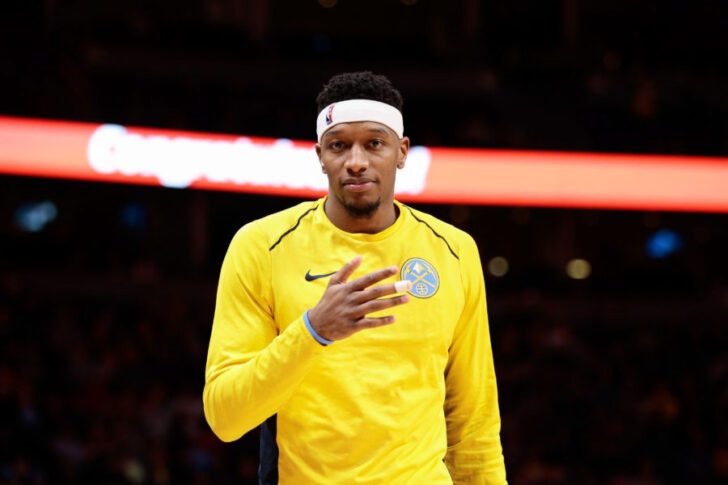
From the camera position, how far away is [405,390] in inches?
108

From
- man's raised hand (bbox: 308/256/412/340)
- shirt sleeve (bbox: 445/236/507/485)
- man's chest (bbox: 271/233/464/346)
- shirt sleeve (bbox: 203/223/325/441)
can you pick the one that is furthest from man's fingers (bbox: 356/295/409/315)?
shirt sleeve (bbox: 445/236/507/485)

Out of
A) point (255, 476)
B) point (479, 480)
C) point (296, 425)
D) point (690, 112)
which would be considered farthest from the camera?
point (690, 112)

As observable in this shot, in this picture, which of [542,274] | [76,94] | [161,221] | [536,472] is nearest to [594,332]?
[542,274]

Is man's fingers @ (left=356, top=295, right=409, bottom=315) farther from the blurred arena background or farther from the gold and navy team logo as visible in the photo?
→ the blurred arena background

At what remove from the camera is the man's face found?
9.05 feet

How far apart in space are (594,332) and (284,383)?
13.7 m

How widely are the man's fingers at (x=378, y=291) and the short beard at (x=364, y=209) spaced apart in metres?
0.49

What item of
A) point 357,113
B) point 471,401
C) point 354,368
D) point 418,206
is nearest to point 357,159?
point 357,113

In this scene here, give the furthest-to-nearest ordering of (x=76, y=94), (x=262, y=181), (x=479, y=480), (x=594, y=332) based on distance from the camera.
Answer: (x=594, y=332) → (x=76, y=94) → (x=262, y=181) → (x=479, y=480)

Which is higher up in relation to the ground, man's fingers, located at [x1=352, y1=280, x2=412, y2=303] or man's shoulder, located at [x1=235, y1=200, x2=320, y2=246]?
man's shoulder, located at [x1=235, y1=200, x2=320, y2=246]

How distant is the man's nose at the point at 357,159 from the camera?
273 cm

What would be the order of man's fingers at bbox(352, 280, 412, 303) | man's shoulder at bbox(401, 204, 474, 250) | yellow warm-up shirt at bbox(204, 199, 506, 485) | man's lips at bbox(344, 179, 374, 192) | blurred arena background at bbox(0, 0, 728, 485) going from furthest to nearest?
1. blurred arena background at bbox(0, 0, 728, 485)
2. man's shoulder at bbox(401, 204, 474, 250)
3. man's lips at bbox(344, 179, 374, 192)
4. yellow warm-up shirt at bbox(204, 199, 506, 485)
5. man's fingers at bbox(352, 280, 412, 303)

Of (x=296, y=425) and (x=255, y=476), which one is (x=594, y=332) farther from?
(x=296, y=425)

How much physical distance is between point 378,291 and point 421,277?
1.70 feet
